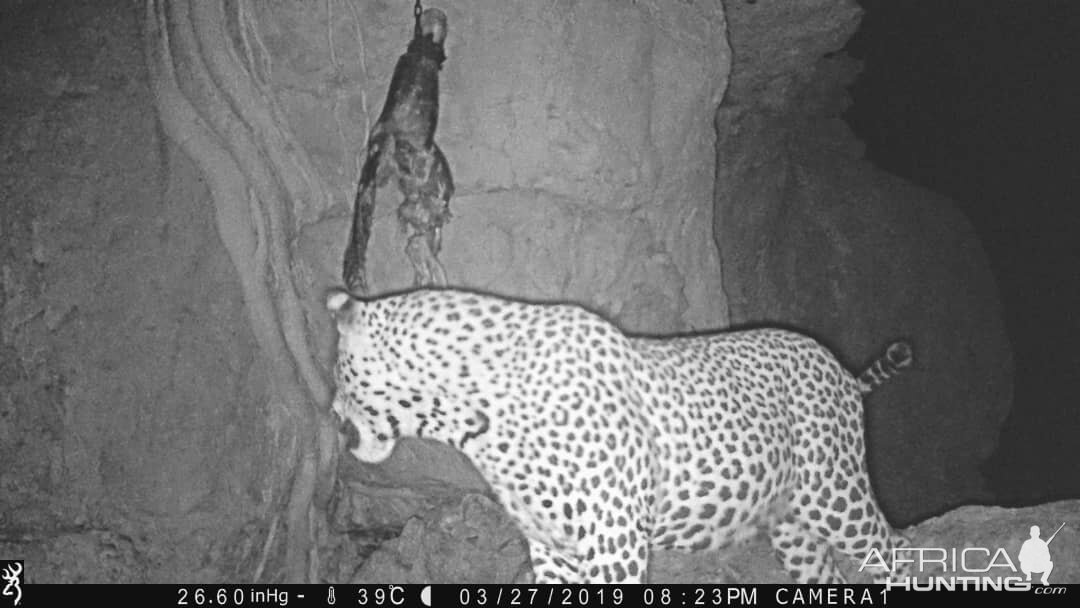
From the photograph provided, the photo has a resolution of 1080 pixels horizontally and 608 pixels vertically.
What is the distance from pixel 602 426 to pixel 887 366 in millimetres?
958

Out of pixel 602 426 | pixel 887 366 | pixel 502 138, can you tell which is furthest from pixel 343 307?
pixel 887 366

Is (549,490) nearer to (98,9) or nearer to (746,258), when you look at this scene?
(98,9)

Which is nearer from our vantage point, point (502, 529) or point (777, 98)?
point (502, 529)

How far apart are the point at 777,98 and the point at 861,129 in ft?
1.48

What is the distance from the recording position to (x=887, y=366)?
8.87 ft

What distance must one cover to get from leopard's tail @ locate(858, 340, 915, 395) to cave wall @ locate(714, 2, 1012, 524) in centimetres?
232

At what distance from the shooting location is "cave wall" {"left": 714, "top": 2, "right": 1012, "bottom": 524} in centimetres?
514

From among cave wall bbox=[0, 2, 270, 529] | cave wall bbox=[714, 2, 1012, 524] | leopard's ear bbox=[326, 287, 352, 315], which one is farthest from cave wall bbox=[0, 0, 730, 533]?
cave wall bbox=[714, 2, 1012, 524]

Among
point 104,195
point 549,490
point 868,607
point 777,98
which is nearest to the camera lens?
point 549,490

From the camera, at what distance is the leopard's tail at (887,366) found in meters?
2.68

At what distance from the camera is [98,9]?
2945 mm

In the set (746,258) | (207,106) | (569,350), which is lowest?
(746,258)

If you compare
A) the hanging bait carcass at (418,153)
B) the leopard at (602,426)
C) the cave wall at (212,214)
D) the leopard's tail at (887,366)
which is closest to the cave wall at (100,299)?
the cave wall at (212,214)

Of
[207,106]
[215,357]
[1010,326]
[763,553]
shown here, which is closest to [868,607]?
[763,553]
